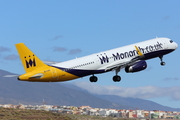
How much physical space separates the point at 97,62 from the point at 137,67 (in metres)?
8.30

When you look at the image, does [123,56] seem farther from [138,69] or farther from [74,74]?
[74,74]

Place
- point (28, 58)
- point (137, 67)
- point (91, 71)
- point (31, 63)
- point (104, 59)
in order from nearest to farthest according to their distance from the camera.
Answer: point (28, 58), point (31, 63), point (91, 71), point (104, 59), point (137, 67)

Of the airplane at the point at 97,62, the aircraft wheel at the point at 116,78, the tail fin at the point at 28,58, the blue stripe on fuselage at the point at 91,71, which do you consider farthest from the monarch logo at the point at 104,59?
the tail fin at the point at 28,58

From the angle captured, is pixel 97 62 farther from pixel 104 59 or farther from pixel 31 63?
pixel 31 63

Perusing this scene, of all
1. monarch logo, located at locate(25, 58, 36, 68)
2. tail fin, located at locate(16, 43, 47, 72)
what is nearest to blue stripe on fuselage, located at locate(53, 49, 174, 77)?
tail fin, located at locate(16, 43, 47, 72)

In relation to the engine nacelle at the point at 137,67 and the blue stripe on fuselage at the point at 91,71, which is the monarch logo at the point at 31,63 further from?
the engine nacelle at the point at 137,67

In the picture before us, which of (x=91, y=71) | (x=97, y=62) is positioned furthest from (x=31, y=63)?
(x=97, y=62)

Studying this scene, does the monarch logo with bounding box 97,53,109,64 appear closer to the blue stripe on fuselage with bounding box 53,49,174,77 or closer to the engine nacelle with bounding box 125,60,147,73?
the blue stripe on fuselage with bounding box 53,49,174,77

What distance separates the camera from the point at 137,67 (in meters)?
87.2

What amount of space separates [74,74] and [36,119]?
98.1 meters

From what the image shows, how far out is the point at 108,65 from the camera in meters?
85.7

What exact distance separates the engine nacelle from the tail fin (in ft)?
58.8

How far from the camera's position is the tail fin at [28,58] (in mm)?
77062

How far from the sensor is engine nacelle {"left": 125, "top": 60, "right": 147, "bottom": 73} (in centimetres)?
8712
